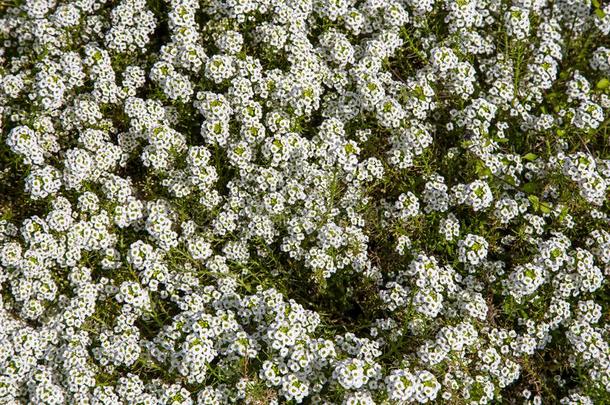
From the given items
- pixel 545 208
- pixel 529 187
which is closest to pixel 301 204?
pixel 529 187

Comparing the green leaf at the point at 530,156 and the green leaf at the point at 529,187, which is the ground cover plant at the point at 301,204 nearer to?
the green leaf at the point at 529,187

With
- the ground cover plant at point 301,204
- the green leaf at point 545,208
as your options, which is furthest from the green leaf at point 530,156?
the green leaf at point 545,208

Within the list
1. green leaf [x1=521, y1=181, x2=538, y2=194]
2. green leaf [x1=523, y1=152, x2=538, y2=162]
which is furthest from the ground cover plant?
green leaf [x1=523, y1=152, x2=538, y2=162]

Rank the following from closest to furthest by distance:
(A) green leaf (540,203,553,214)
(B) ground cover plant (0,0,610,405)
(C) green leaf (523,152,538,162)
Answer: (B) ground cover plant (0,0,610,405) → (A) green leaf (540,203,553,214) → (C) green leaf (523,152,538,162)

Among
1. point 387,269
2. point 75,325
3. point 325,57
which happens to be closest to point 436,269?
point 387,269

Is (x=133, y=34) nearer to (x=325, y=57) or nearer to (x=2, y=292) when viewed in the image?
(x=325, y=57)

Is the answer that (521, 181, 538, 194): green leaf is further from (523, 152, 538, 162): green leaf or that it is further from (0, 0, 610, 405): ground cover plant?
(523, 152, 538, 162): green leaf

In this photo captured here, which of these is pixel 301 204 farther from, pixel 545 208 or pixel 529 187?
pixel 545 208

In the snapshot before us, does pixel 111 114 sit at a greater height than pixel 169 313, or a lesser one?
greater
